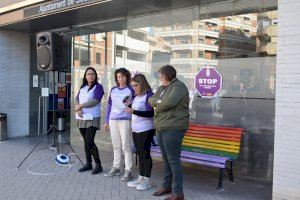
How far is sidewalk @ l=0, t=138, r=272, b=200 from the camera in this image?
17.5ft

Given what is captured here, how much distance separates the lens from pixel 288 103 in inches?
179

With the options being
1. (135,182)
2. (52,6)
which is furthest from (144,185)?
(52,6)

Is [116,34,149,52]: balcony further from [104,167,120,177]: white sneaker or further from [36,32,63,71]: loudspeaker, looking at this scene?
[104,167,120,177]: white sneaker

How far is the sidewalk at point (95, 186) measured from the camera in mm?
5348

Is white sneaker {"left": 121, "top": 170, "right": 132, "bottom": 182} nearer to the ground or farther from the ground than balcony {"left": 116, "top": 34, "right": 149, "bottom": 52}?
nearer to the ground

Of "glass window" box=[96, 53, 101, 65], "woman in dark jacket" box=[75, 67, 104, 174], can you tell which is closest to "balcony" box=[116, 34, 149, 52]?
"glass window" box=[96, 53, 101, 65]

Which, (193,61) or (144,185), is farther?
(193,61)

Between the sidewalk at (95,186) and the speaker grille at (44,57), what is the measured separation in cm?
187

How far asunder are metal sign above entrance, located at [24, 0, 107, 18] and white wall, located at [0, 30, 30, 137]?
189 cm

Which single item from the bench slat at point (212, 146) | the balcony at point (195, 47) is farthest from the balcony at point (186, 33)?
the bench slat at point (212, 146)

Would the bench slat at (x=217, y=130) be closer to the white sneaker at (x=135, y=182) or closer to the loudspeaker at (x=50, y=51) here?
the white sneaker at (x=135, y=182)

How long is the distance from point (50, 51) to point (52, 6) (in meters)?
1.07

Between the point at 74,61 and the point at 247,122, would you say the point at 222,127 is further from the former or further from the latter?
the point at 74,61

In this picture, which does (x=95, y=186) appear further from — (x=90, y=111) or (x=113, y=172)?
(x=90, y=111)
